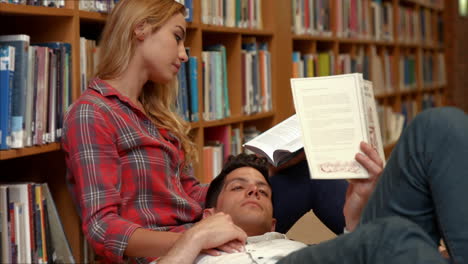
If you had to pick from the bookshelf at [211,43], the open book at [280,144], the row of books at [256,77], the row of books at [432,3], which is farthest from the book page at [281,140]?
the row of books at [432,3]

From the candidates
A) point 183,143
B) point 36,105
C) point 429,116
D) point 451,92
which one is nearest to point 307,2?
point 183,143

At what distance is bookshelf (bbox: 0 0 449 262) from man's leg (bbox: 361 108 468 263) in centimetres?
98

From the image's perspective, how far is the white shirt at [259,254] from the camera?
146 centimetres

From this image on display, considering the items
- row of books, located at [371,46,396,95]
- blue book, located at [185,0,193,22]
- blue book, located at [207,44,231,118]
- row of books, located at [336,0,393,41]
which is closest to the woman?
blue book, located at [185,0,193,22]

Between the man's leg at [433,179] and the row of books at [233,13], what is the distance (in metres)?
1.46

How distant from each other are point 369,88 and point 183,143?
2.59 ft

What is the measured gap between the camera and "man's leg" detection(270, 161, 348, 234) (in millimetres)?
1989

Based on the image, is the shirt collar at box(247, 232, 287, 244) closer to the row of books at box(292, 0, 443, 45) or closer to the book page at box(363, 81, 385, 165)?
the book page at box(363, 81, 385, 165)

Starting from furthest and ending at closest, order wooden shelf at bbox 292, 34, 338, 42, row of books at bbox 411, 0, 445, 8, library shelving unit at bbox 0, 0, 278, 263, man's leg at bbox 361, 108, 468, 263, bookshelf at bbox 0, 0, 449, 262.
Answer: row of books at bbox 411, 0, 445, 8, wooden shelf at bbox 292, 34, 338, 42, bookshelf at bbox 0, 0, 449, 262, library shelving unit at bbox 0, 0, 278, 263, man's leg at bbox 361, 108, 468, 263

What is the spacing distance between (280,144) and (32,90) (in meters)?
0.70

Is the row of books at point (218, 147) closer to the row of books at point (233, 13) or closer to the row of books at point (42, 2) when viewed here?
the row of books at point (233, 13)

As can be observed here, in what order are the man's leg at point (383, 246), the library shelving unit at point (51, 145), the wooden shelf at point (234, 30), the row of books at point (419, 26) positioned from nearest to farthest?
the man's leg at point (383, 246)
the library shelving unit at point (51, 145)
the wooden shelf at point (234, 30)
the row of books at point (419, 26)

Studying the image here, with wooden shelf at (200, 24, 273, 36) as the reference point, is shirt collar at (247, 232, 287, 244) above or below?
below

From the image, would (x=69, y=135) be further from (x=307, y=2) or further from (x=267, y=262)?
(x=307, y=2)
